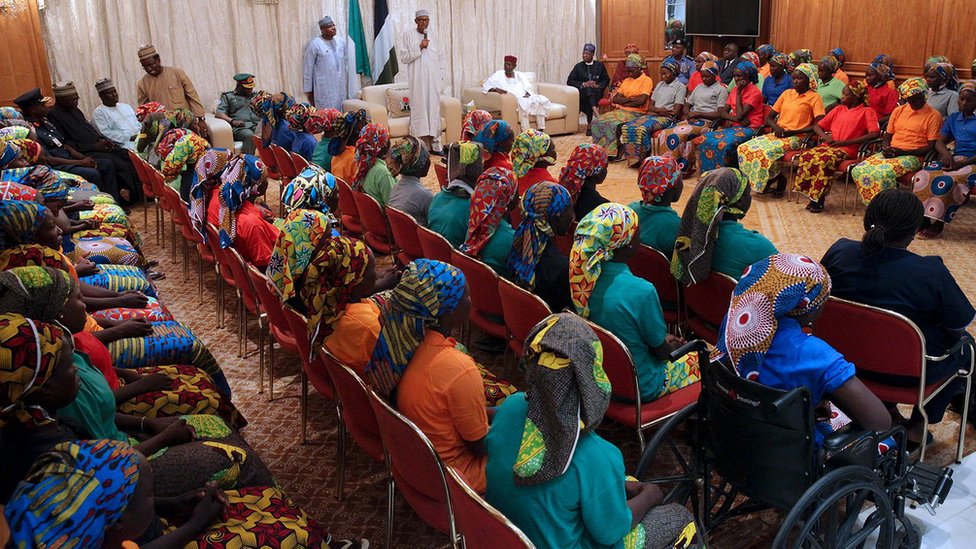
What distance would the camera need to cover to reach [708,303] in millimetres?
3430

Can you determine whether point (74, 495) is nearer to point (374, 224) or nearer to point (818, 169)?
point (374, 224)

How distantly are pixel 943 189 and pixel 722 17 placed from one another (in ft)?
16.1

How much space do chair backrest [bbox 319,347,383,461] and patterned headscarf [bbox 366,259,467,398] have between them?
12 centimetres

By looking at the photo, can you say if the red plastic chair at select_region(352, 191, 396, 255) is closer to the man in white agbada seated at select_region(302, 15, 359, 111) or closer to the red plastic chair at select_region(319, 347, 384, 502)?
the red plastic chair at select_region(319, 347, 384, 502)

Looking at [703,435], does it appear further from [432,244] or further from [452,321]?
[432,244]

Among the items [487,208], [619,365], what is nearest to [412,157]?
[487,208]

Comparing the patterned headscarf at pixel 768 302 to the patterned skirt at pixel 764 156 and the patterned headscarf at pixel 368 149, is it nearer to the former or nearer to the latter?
the patterned headscarf at pixel 368 149

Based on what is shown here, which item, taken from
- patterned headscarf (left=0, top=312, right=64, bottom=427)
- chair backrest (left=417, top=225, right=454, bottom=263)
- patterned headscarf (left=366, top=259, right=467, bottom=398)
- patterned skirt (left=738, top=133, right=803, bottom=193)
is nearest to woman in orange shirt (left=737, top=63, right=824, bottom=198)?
patterned skirt (left=738, top=133, right=803, bottom=193)

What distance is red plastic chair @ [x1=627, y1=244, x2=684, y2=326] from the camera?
3.68 m

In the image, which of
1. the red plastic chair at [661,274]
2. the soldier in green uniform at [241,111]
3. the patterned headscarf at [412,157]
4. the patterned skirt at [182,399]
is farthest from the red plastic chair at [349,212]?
the soldier in green uniform at [241,111]

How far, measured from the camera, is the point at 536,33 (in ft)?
38.9

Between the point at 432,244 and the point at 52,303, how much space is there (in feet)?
6.08

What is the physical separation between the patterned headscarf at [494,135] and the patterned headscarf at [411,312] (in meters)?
3.44

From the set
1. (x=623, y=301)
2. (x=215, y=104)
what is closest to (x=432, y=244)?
(x=623, y=301)
